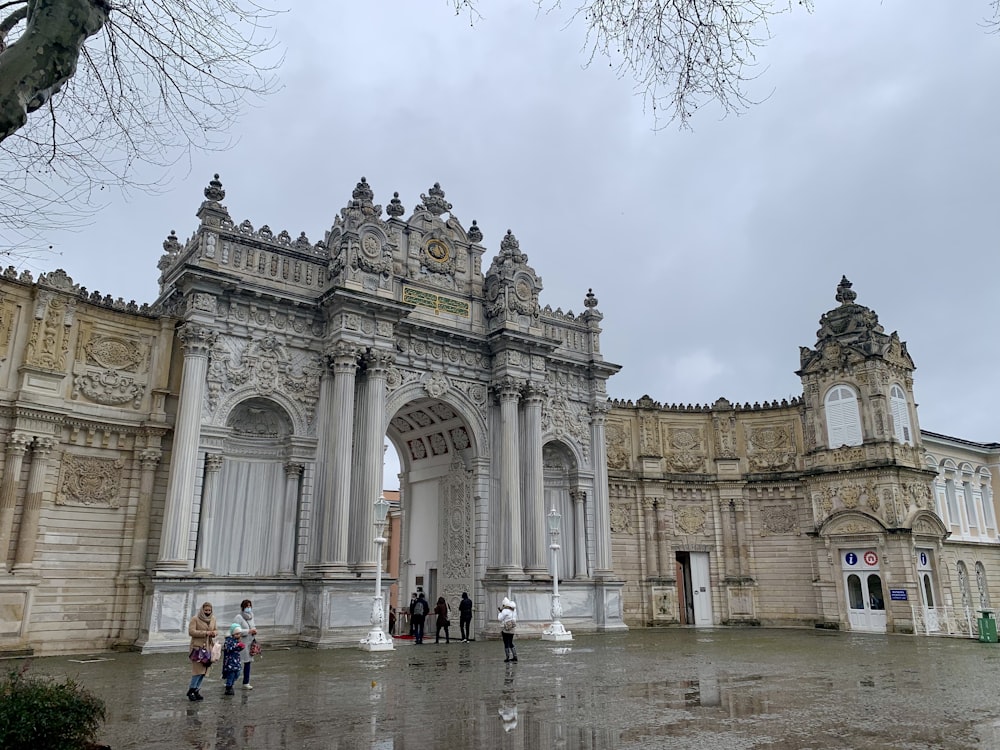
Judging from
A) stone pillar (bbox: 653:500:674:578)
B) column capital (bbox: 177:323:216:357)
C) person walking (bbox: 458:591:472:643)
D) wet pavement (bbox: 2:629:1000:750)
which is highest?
column capital (bbox: 177:323:216:357)

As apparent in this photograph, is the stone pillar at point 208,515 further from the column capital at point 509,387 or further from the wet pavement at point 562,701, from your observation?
the column capital at point 509,387

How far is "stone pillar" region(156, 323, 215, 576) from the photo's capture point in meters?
20.8

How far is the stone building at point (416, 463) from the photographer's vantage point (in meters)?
21.0

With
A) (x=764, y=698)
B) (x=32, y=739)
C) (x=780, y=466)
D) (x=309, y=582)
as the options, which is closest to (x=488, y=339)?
(x=309, y=582)

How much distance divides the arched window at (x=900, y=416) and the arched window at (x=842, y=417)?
140 cm

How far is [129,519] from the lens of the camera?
858 inches

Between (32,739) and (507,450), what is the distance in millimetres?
21725

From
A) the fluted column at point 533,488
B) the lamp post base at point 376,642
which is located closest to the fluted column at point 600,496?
the fluted column at point 533,488

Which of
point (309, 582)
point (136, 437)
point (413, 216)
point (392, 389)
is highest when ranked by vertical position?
point (413, 216)

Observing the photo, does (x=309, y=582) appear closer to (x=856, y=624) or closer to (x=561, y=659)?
(x=561, y=659)

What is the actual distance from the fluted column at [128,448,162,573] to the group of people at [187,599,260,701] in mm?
9455

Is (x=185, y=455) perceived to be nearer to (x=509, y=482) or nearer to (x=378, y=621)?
(x=378, y=621)

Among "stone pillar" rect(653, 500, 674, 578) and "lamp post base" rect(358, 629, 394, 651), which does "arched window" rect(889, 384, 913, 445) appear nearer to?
"stone pillar" rect(653, 500, 674, 578)

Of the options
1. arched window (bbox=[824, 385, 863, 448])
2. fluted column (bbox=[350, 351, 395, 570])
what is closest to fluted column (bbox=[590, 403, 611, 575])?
fluted column (bbox=[350, 351, 395, 570])
